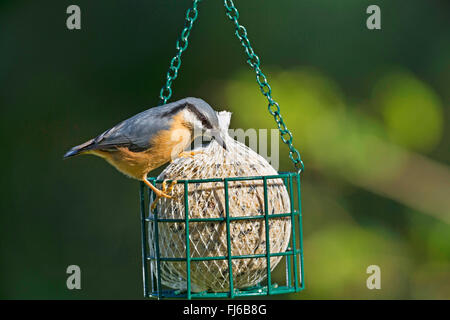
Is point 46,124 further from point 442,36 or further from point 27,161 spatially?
point 442,36

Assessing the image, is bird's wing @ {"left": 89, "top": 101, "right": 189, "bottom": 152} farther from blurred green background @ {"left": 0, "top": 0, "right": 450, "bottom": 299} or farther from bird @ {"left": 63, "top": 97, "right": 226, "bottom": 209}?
blurred green background @ {"left": 0, "top": 0, "right": 450, "bottom": 299}

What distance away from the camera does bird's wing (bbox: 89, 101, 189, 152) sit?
3652mm

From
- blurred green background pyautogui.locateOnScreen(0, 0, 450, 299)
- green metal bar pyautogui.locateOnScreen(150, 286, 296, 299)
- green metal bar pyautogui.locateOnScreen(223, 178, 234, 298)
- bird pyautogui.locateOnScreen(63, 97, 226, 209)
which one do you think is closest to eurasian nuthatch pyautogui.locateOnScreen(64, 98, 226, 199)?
bird pyautogui.locateOnScreen(63, 97, 226, 209)

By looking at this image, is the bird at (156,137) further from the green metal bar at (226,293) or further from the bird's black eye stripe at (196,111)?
the green metal bar at (226,293)

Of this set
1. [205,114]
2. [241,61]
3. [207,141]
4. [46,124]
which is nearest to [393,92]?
[241,61]

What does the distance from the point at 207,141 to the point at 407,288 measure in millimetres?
2447

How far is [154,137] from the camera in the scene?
3684 mm

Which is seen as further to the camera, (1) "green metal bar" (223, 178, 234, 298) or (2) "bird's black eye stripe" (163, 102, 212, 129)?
(2) "bird's black eye stripe" (163, 102, 212, 129)

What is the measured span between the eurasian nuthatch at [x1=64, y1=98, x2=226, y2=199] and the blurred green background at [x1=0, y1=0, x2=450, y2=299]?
181 cm

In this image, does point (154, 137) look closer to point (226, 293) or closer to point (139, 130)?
point (139, 130)

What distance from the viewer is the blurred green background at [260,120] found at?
18.0 ft

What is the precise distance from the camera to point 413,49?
21.2ft

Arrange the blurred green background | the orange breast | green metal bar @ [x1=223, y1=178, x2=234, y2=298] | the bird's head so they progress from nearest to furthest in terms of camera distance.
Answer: green metal bar @ [x1=223, y1=178, x2=234, y2=298]
the bird's head
the orange breast
the blurred green background

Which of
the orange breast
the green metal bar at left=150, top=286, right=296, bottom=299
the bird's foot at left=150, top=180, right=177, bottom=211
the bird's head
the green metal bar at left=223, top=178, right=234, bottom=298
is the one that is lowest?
the green metal bar at left=150, top=286, right=296, bottom=299
